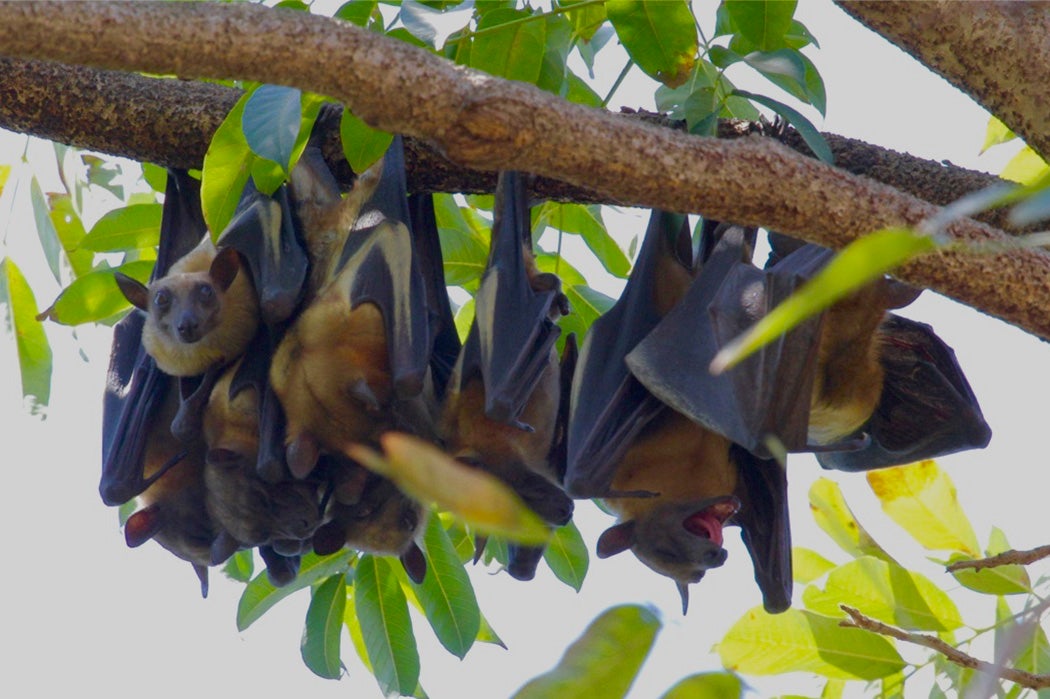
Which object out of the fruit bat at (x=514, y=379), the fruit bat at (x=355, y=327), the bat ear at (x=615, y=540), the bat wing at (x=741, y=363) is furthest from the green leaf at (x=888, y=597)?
the fruit bat at (x=355, y=327)

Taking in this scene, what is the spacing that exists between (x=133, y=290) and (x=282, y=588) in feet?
4.10

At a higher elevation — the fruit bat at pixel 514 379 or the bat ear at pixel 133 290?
the bat ear at pixel 133 290

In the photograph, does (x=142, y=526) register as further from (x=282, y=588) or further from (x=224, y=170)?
(x=224, y=170)

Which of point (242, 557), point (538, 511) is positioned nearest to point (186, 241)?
point (242, 557)

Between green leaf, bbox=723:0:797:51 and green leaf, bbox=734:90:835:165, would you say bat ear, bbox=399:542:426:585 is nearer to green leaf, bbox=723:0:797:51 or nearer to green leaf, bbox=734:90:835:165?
green leaf, bbox=734:90:835:165

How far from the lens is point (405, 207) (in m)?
4.20

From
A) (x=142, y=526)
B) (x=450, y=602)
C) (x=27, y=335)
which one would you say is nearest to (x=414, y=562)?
(x=450, y=602)

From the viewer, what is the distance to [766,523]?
14.0 feet

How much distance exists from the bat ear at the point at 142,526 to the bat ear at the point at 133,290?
2.79 ft

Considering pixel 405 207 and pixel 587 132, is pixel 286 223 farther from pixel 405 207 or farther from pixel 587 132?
pixel 587 132

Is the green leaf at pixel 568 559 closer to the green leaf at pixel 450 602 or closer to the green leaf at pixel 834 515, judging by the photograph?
the green leaf at pixel 450 602

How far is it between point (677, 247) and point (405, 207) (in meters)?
1.01

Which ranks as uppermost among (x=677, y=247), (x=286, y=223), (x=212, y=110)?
(x=212, y=110)

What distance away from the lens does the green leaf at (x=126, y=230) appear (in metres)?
4.25
